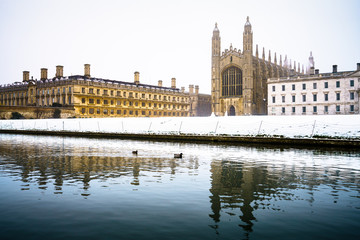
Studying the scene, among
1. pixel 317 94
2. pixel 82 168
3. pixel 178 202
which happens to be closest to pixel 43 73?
pixel 317 94

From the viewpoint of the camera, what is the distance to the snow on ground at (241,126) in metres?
27.0

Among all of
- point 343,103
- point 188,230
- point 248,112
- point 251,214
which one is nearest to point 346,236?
point 251,214

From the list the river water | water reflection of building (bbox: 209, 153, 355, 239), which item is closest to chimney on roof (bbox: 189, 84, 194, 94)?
water reflection of building (bbox: 209, 153, 355, 239)

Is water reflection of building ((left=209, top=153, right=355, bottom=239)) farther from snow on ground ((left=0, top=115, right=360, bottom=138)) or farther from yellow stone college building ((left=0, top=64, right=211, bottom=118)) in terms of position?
yellow stone college building ((left=0, top=64, right=211, bottom=118))

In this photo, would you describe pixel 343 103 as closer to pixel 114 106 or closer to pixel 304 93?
pixel 304 93

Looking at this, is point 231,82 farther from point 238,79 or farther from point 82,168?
point 82,168

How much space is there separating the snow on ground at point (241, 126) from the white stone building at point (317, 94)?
114 ft

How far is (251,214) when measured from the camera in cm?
713

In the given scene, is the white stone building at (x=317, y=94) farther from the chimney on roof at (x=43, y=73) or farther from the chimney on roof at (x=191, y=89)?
the chimney on roof at (x=43, y=73)

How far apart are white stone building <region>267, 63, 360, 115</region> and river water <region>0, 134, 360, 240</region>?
53637mm

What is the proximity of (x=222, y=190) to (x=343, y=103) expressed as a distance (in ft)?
197

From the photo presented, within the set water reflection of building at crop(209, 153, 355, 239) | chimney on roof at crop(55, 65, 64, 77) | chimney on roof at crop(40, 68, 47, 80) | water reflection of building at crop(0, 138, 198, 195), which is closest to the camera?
water reflection of building at crop(209, 153, 355, 239)

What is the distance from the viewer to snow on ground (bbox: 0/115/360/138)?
2705cm

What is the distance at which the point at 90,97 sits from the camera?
234ft
